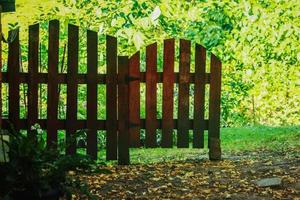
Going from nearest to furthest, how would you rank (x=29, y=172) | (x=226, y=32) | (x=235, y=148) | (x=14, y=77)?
(x=29, y=172), (x=14, y=77), (x=235, y=148), (x=226, y=32)

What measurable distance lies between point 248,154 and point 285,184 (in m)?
2.76

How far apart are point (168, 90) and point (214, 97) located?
26.2 inches

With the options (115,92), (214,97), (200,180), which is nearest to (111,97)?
(115,92)

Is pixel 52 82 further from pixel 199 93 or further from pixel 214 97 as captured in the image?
pixel 214 97

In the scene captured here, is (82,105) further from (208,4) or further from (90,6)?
(208,4)

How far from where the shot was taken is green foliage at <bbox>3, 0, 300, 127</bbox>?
11320 mm

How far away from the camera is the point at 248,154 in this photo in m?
8.63

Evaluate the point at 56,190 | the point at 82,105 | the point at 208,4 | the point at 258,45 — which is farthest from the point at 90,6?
the point at 56,190

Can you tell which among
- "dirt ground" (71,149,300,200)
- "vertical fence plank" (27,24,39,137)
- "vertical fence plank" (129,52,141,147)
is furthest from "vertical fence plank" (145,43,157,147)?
"vertical fence plank" (27,24,39,137)

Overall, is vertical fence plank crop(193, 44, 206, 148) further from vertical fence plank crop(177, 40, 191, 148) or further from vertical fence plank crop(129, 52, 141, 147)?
vertical fence plank crop(129, 52, 141, 147)

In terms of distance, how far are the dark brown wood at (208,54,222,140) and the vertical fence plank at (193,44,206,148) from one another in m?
0.11

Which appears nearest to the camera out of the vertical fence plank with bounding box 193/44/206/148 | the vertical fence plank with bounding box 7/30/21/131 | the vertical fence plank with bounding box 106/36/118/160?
the vertical fence plank with bounding box 7/30/21/131

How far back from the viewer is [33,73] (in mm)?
7094

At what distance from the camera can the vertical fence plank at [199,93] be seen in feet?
24.4
